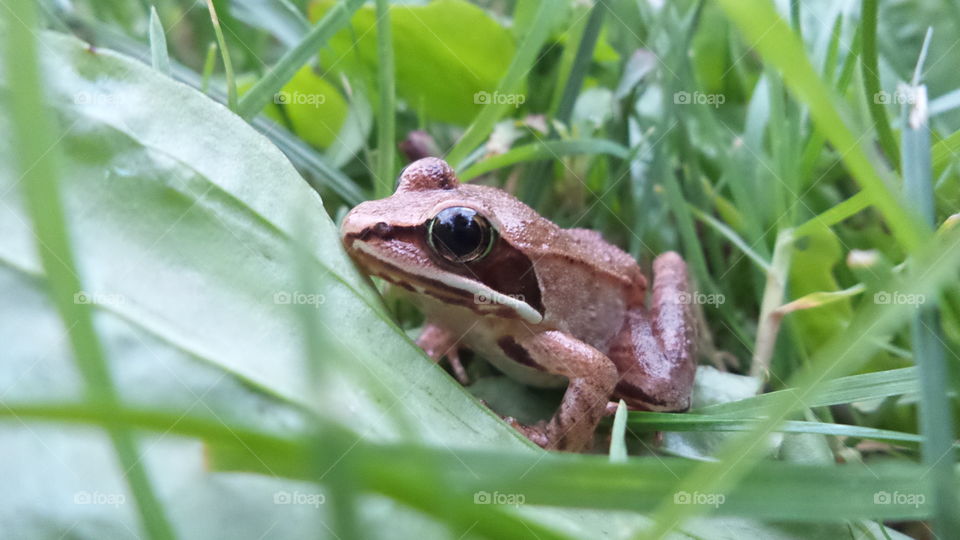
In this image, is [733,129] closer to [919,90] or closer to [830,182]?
[830,182]

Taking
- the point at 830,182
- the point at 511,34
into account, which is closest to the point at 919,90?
the point at 830,182

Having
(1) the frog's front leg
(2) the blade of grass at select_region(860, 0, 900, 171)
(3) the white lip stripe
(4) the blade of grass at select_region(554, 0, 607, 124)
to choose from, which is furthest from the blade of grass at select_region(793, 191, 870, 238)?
(4) the blade of grass at select_region(554, 0, 607, 124)

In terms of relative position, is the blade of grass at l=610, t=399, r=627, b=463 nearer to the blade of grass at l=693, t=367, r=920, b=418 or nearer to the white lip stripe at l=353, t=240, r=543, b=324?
the blade of grass at l=693, t=367, r=920, b=418

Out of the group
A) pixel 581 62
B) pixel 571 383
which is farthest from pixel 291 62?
pixel 571 383

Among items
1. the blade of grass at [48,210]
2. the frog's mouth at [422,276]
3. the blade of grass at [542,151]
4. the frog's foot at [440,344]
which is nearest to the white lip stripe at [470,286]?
the frog's mouth at [422,276]

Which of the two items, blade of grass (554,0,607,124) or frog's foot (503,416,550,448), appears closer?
frog's foot (503,416,550,448)

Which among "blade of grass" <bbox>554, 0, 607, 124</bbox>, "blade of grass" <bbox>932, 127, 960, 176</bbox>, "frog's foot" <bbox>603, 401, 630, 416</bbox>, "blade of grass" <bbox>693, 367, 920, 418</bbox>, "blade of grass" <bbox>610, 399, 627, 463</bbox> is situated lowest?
"blade of grass" <bbox>610, 399, 627, 463</bbox>

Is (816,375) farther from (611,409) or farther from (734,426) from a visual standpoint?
(611,409)
